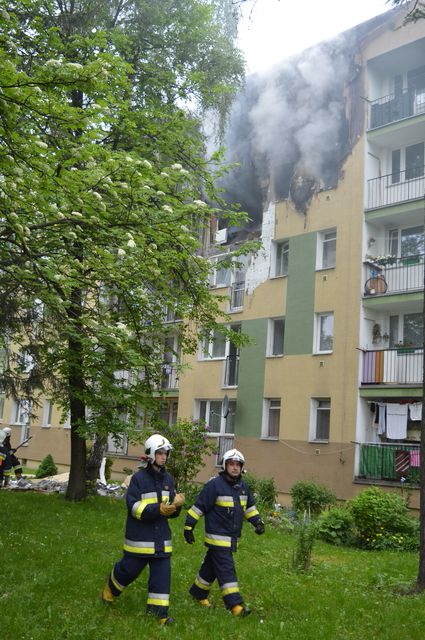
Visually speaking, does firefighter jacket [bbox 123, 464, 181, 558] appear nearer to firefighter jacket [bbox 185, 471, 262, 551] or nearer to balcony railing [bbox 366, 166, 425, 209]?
firefighter jacket [bbox 185, 471, 262, 551]

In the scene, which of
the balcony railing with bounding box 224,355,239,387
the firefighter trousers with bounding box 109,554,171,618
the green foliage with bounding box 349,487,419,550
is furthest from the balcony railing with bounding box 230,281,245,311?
the firefighter trousers with bounding box 109,554,171,618

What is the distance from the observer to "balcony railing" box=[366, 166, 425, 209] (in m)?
20.7

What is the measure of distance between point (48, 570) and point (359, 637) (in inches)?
154

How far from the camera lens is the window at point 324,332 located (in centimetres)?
2186

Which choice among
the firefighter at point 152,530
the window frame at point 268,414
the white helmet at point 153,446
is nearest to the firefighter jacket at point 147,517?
the firefighter at point 152,530

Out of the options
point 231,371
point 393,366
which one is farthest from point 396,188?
point 231,371

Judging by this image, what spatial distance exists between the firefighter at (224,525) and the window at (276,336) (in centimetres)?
1631

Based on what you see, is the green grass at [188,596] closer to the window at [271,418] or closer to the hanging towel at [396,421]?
the hanging towel at [396,421]

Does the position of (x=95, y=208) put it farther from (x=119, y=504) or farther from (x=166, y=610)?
(x=119, y=504)

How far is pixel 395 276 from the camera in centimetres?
2061

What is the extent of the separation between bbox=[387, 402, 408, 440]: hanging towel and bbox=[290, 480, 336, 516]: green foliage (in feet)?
10.3

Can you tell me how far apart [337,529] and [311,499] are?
3.43m

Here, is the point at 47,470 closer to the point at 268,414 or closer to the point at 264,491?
the point at 268,414

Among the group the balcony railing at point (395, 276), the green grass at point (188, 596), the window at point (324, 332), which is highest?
the balcony railing at point (395, 276)
